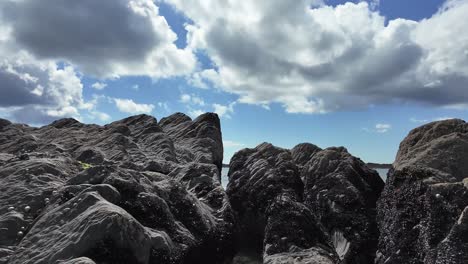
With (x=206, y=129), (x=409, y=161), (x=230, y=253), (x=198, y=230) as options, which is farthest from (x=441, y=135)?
(x=206, y=129)

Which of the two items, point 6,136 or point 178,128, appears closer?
point 6,136

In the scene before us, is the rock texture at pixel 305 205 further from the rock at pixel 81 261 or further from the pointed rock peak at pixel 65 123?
the pointed rock peak at pixel 65 123

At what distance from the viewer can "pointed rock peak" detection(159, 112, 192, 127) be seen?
41250 millimetres

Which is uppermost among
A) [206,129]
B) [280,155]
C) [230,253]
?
[206,129]

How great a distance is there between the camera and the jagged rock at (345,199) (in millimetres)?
16955

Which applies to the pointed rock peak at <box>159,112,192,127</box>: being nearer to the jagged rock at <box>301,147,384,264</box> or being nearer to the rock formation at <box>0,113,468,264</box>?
the rock formation at <box>0,113,468,264</box>

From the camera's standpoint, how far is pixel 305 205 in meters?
→ 17.1

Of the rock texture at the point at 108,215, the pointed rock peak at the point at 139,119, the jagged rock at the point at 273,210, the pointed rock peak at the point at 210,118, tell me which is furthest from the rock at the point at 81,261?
the pointed rock peak at the point at 139,119

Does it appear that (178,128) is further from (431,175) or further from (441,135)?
(431,175)

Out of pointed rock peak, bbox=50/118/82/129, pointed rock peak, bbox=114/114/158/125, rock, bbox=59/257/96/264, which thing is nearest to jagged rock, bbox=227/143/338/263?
rock, bbox=59/257/96/264

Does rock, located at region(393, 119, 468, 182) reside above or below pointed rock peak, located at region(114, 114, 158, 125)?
below

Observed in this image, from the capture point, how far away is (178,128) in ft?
128

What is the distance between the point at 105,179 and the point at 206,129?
903 inches

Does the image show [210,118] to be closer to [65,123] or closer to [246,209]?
[65,123]
